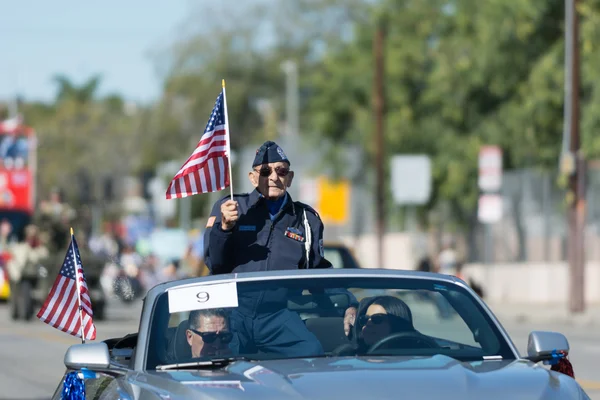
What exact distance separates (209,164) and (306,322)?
7.12ft

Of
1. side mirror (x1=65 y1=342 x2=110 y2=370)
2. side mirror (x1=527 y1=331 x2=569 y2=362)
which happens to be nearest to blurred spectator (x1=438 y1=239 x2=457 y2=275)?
side mirror (x1=527 y1=331 x2=569 y2=362)

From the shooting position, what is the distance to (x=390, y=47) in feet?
141

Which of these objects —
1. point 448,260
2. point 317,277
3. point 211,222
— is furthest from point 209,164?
point 448,260

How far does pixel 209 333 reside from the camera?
247 inches

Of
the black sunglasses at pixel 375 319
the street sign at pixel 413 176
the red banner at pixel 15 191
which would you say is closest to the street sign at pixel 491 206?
the street sign at pixel 413 176

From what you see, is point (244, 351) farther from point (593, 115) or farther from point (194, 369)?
point (593, 115)

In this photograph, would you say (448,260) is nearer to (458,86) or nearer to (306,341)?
(458,86)

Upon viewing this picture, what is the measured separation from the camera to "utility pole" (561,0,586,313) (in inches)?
1089

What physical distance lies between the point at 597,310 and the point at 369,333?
23.1m

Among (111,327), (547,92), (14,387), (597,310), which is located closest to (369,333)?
(14,387)

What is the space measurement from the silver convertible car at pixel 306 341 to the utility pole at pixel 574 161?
21.3 m

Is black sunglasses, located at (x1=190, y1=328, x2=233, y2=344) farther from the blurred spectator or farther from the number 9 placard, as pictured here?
the blurred spectator

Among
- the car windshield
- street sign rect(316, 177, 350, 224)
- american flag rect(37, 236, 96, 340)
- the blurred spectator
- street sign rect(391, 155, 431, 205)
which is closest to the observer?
the car windshield

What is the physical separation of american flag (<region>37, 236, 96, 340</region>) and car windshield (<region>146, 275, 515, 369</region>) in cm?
135
